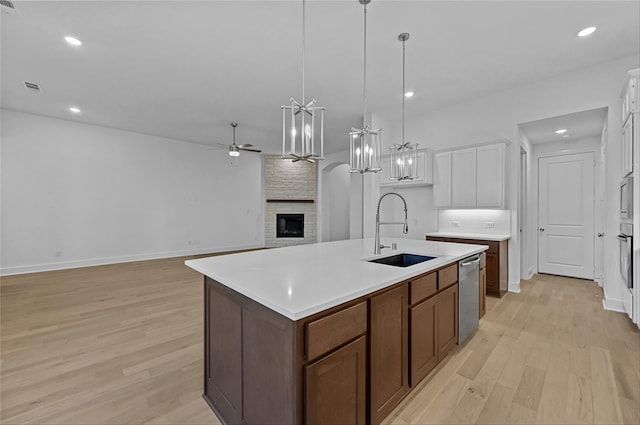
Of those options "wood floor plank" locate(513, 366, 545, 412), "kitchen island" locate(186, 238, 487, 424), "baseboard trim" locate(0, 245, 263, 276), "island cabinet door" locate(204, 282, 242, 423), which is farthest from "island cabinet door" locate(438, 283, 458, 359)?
"baseboard trim" locate(0, 245, 263, 276)

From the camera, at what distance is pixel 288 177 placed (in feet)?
29.3

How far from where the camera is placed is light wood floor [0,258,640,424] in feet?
5.64

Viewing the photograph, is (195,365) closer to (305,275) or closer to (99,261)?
(305,275)

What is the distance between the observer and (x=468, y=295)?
2.57 metres

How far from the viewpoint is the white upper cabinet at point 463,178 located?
430 cm

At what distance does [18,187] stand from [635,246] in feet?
30.2

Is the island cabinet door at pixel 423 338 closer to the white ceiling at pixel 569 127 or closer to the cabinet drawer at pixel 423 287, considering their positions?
the cabinet drawer at pixel 423 287

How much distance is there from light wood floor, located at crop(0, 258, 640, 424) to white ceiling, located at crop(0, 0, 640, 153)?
312 cm

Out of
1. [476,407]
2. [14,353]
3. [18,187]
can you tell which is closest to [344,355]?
[476,407]

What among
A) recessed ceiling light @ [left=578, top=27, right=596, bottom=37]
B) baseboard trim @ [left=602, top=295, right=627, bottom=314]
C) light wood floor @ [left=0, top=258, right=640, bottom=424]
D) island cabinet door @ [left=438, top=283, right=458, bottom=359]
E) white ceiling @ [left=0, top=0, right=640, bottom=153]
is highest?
recessed ceiling light @ [left=578, top=27, right=596, bottom=37]

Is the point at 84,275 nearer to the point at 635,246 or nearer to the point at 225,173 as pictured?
the point at 225,173

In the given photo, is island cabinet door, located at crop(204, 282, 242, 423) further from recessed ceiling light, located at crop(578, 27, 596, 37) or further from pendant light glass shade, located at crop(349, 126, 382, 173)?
recessed ceiling light, located at crop(578, 27, 596, 37)

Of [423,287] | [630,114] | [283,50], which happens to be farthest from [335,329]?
[630,114]

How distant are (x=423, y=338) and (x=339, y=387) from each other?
901 millimetres
